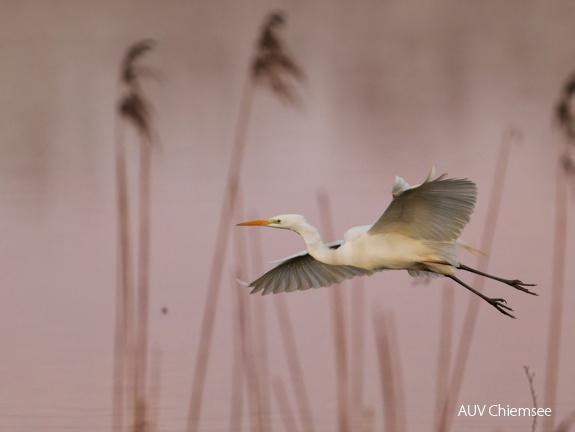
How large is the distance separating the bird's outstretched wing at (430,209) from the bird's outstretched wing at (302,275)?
10.7 inches

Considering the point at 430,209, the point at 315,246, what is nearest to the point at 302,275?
the point at 315,246

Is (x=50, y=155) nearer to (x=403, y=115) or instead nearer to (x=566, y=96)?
(x=403, y=115)

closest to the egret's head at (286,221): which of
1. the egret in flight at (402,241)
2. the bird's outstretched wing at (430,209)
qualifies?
the egret in flight at (402,241)

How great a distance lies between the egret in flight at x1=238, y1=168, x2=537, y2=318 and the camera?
12.6 ft

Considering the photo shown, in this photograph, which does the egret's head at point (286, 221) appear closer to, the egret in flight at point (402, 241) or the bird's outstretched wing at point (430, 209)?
the egret in flight at point (402, 241)

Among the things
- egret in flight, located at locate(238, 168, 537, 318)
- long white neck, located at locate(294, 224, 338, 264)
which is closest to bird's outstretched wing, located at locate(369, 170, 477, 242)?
egret in flight, located at locate(238, 168, 537, 318)

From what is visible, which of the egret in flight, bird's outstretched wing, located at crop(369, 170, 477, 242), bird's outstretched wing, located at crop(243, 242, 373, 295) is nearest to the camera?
bird's outstretched wing, located at crop(369, 170, 477, 242)

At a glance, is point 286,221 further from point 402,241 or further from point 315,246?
point 402,241

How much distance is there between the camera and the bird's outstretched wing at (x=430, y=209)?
12.1 feet

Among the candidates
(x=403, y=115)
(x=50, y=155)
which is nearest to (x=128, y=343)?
(x=50, y=155)

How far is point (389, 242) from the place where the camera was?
403 cm

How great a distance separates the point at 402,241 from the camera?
13.2 ft

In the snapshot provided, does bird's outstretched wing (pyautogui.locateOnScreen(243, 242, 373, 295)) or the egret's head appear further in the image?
bird's outstretched wing (pyautogui.locateOnScreen(243, 242, 373, 295))

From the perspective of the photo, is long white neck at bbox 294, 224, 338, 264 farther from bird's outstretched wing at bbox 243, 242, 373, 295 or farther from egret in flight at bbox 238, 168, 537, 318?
bird's outstretched wing at bbox 243, 242, 373, 295
